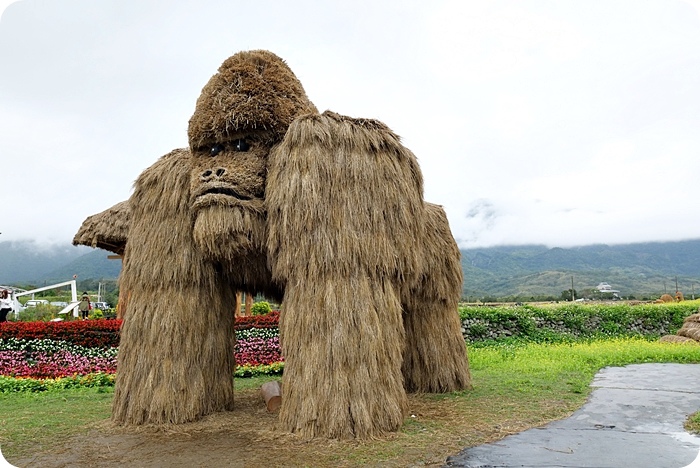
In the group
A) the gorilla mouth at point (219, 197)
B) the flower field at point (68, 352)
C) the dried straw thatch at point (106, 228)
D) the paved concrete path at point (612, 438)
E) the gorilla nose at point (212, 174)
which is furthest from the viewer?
the dried straw thatch at point (106, 228)

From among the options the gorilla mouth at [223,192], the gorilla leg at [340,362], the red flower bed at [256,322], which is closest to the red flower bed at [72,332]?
the red flower bed at [256,322]

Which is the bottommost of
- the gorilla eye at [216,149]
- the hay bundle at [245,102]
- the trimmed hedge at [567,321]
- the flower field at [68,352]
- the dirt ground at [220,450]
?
the trimmed hedge at [567,321]

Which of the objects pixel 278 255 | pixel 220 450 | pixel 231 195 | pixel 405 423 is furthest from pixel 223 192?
pixel 405 423

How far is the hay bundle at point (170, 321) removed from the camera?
597 centimetres

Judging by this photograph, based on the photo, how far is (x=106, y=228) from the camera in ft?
40.9

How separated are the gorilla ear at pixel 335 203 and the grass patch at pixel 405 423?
1.59 meters

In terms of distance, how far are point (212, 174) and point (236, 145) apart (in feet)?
1.52

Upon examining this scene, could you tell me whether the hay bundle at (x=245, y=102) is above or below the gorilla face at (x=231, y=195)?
above

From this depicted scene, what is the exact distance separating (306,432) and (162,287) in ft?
7.52

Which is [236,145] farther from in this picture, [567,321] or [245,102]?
A: [567,321]

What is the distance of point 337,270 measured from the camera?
5398mm

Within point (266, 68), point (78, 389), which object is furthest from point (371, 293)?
point (78, 389)

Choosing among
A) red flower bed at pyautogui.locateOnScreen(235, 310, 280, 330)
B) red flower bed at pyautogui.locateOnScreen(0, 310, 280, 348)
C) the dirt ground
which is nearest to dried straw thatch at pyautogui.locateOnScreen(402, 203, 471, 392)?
the dirt ground

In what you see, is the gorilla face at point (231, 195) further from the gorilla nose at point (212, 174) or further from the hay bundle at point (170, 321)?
the hay bundle at point (170, 321)
